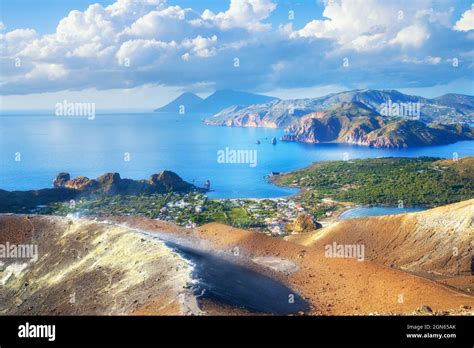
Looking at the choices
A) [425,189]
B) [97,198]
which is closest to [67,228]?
[97,198]

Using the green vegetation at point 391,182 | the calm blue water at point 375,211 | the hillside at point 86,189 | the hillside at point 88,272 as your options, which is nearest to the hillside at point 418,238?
the hillside at point 88,272

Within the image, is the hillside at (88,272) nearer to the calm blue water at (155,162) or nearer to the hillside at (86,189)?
the hillside at (86,189)

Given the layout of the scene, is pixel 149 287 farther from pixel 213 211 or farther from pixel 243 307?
pixel 213 211

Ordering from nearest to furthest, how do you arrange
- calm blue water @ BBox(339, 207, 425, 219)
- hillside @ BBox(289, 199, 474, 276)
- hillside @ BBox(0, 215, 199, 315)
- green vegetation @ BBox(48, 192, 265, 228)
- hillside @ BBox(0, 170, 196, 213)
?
hillside @ BBox(0, 215, 199, 315) < hillside @ BBox(289, 199, 474, 276) < green vegetation @ BBox(48, 192, 265, 228) < hillside @ BBox(0, 170, 196, 213) < calm blue water @ BBox(339, 207, 425, 219)

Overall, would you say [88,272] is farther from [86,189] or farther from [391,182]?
[391,182]

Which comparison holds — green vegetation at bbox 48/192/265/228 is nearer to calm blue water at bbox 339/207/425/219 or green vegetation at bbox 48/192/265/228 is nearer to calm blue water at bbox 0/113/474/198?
calm blue water at bbox 0/113/474/198

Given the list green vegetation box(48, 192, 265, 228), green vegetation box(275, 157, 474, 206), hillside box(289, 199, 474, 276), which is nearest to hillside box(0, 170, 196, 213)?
green vegetation box(48, 192, 265, 228)

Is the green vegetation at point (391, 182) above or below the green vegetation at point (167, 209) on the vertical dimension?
above
